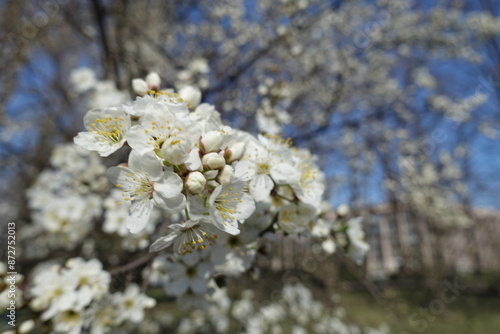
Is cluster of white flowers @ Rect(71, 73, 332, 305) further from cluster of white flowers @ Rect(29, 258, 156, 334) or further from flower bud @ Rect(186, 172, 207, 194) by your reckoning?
cluster of white flowers @ Rect(29, 258, 156, 334)

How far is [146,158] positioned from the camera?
86 cm

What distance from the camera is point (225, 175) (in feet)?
2.87

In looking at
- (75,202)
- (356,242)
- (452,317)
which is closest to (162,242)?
(356,242)

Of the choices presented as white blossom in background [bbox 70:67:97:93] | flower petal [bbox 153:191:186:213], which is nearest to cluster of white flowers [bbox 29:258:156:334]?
flower petal [bbox 153:191:186:213]

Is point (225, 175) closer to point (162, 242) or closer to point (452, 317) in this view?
point (162, 242)

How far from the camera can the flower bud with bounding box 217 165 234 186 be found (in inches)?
34.4

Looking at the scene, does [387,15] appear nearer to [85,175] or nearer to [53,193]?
[85,175]

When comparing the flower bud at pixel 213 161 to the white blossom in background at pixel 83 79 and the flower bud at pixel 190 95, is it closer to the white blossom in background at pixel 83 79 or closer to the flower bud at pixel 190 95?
the flower bud at pixel 190 95

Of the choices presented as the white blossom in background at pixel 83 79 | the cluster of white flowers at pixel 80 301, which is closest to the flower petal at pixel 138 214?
the cluster of white flowers at pixel 80 301

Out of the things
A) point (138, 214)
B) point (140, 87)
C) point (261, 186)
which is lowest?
point (261, 186)

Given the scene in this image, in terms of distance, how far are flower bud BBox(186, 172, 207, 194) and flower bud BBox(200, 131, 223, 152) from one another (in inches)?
3.9

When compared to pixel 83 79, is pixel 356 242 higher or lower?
lower

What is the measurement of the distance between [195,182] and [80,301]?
98 cm

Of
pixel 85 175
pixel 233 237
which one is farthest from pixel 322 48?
pixel 233 237
